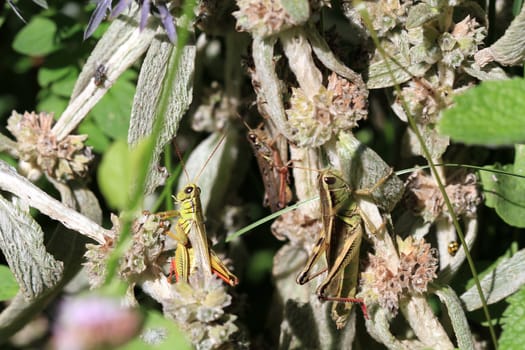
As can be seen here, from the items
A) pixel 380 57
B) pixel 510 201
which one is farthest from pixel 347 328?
pixel 380 57

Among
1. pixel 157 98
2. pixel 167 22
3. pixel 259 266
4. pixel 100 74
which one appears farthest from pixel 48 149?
pixel 259 266

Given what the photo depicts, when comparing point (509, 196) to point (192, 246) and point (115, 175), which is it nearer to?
point (192, 246)

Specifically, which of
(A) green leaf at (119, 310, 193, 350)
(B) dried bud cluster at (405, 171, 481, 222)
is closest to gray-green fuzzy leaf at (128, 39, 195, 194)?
(A) green leaf at (119, 310, 193, 350)

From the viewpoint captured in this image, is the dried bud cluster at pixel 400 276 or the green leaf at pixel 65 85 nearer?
the dried bud cluster at pixel 400 276

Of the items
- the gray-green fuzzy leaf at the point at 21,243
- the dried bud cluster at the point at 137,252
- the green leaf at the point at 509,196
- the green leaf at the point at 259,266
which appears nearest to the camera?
the dried bud cluster at the point at 137,252

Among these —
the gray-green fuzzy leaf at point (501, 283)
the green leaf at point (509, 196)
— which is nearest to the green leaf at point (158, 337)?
the gray-green fuzzy leaf at point (501, 283)

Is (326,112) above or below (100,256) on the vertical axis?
above

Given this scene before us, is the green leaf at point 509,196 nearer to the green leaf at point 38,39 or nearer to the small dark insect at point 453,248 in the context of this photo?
the small dark insect at point 453,248
